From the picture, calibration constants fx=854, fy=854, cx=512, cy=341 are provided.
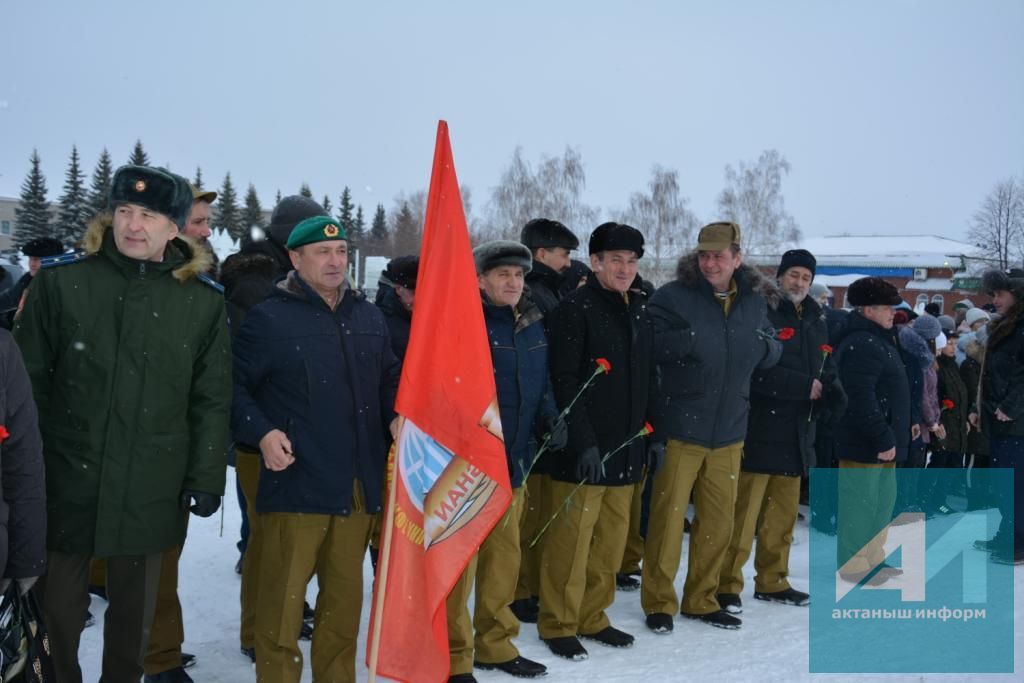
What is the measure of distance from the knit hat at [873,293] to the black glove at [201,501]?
15.9 feet

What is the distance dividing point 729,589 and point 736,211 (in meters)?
41.1

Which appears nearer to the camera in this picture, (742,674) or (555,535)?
(742,674)

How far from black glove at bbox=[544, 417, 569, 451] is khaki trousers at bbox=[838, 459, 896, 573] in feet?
9.75

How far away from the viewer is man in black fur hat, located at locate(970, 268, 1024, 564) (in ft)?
22.7

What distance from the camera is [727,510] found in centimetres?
551

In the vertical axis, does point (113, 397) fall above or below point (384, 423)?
above

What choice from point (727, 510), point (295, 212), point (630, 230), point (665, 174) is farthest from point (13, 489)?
point (665, 174)

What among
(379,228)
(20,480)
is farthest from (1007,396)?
(379,228)

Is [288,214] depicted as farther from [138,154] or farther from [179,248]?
[138,154]

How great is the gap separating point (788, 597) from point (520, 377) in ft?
9.30

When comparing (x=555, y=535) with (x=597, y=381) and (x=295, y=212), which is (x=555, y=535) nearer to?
(x=597, y=381)

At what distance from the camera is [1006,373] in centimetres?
722

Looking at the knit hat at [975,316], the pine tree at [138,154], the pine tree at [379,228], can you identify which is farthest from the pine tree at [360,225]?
the knit hat at [975,316]

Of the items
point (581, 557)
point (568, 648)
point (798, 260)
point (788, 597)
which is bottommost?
point (788, 597)
